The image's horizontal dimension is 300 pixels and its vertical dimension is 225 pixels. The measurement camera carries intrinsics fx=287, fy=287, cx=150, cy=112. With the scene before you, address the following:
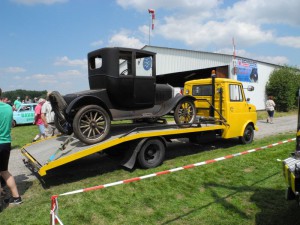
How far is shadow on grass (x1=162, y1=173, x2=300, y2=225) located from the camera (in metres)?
4.00

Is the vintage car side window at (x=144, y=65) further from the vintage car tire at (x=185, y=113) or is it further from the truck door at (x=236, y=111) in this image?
the truck door at (x=236, y=111)

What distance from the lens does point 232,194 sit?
4949mm

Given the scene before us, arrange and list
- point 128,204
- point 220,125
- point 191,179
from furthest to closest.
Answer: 1. point 220,125
2. point 191,179
3. point 128,204

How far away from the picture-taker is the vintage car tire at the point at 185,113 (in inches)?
292

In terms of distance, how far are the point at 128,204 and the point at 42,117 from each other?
590 centimetres

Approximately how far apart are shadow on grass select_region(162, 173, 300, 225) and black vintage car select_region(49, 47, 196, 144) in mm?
2606

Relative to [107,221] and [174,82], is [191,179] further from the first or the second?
[174,82]

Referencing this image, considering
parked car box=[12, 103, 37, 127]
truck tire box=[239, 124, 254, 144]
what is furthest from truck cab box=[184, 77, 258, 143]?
parked car box=[12, 103, 37, 127]

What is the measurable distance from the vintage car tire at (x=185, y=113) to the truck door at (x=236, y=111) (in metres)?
1.37

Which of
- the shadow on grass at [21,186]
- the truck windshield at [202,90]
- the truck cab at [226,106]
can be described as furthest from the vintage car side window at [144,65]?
the shadow on grass at [21,186]

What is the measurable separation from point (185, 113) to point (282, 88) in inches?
765

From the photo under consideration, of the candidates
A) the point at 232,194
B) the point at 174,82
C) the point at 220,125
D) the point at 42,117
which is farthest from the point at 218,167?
the point at 174,82

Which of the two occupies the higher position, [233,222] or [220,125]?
[220,125]

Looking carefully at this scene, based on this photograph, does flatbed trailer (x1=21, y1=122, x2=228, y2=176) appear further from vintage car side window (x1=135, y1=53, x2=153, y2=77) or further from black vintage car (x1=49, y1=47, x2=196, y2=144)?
vintage car side window (x1=135, y1=53, x2=153, y2=77)
